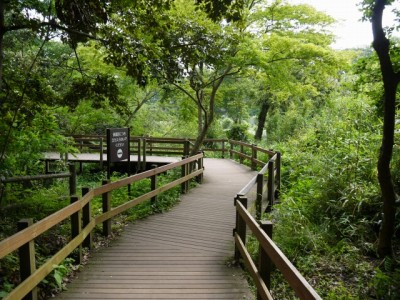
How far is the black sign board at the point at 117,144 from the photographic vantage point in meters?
8.33

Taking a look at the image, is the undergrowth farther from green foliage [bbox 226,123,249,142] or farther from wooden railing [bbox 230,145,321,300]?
green foliage [bbox 226,123,249,142]

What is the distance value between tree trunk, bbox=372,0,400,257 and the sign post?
5.81 metres

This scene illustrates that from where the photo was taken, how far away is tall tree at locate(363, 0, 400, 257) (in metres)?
4.00

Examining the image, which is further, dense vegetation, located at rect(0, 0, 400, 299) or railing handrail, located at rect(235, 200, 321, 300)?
dense vegetation, located at rect(0, 0, 400, 299)

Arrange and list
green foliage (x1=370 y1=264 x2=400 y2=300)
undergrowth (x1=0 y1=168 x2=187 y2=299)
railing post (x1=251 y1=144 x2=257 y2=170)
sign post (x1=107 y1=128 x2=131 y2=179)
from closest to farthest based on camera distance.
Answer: green foliage (x1=370 y1=264 x2=400 y2=300) → undergrowth (x1=0 y1=168 x2=187 y2=299) → sign post (x1=107 y1=128 x2=131 y2=179) → railing post (x1=251 y1=144 x2=257 y2=170)

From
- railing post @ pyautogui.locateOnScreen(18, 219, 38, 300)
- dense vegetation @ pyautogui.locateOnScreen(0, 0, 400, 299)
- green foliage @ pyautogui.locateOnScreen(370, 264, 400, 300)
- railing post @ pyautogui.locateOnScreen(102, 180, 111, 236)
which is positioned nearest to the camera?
railing post @ pyautogui.locateOnScreen(18, 219, 38, 300)

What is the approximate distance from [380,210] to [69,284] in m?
4.78

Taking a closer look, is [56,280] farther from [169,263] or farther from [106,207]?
[106,207]

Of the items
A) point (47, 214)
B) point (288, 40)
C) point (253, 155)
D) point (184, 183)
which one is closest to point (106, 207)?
point (47, 214)

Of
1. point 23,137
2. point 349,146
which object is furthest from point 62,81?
point 349,146

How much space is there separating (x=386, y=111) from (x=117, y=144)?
20.3 ft

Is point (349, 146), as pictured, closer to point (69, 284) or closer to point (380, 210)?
point (380, 210)

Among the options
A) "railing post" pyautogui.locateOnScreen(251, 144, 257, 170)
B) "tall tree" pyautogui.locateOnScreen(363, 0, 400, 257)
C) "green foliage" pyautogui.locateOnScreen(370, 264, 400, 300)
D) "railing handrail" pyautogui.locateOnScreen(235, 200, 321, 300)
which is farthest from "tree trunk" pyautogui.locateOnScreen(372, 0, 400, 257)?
"railing post" pyautogui.locateOnScreen(251, 144, 257, 170)

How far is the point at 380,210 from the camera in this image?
5.71 meters
